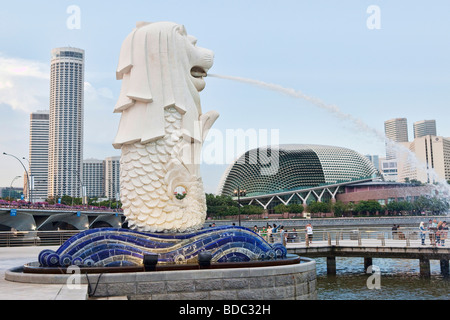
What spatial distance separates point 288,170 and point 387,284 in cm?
9193

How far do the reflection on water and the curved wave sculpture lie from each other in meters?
6.34

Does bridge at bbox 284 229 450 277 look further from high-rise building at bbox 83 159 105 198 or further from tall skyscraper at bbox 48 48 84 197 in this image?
high-rise building at bbox 83 159 105 198

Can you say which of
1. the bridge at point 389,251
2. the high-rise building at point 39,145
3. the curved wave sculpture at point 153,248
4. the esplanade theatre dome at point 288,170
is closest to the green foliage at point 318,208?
the esplanade theatre dome at point 288,170

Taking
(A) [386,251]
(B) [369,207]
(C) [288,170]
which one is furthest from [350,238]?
(C) [288,170]

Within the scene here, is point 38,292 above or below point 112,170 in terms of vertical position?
below

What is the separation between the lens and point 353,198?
104 metres

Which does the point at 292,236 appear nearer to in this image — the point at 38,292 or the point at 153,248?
the point at 153,248

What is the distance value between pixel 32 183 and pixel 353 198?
7368 centimetres

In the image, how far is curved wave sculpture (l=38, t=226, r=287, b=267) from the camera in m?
10.9

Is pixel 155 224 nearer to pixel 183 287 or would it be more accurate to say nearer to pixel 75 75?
pixel 183 287

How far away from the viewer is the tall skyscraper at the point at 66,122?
425ft

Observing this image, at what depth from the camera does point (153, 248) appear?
1143 cm

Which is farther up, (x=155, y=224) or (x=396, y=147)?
(x=396, y=147)

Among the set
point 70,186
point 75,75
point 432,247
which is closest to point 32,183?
point 432,247
